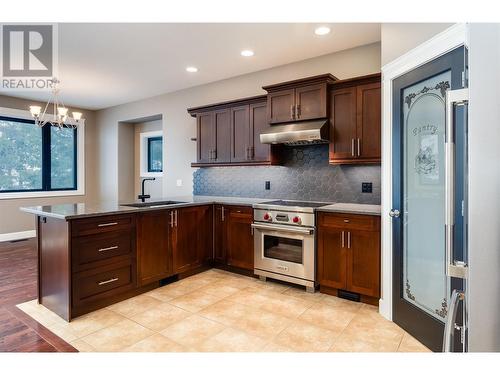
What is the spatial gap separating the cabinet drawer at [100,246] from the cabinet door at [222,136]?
173 cm

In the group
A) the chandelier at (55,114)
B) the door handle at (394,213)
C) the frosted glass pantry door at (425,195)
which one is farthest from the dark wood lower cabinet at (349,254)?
the chandelier at (55,114)

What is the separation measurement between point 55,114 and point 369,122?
4511 mm

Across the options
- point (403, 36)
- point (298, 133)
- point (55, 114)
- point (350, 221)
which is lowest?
point (350, 221)

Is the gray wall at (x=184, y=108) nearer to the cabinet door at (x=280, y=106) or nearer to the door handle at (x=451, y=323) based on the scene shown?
the cabinet door at (x=280, y=106)

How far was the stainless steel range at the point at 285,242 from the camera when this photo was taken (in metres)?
3.19

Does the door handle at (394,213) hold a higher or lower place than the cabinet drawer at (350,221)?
higher

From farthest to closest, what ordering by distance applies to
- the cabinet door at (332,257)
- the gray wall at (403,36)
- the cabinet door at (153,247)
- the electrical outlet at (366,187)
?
1. the electrical outlet at (366,187)
2. the cabinet door at (153,247)
3. the cabinet door at (332,257)
4. the gray wall at (403,36)

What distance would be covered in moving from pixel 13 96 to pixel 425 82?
22.3ft

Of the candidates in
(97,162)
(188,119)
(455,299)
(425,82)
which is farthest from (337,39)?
(97,162)

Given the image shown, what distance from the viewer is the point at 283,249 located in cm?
344

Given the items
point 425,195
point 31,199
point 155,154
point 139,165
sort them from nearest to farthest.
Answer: point 425,195 < point 31,199 < point 155,154 < point 139,165

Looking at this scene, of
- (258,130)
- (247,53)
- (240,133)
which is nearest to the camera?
(247,53)

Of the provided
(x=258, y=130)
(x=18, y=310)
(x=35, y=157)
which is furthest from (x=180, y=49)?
(x=35, y=157)

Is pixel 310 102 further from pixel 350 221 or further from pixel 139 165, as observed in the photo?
pixel 139 165
